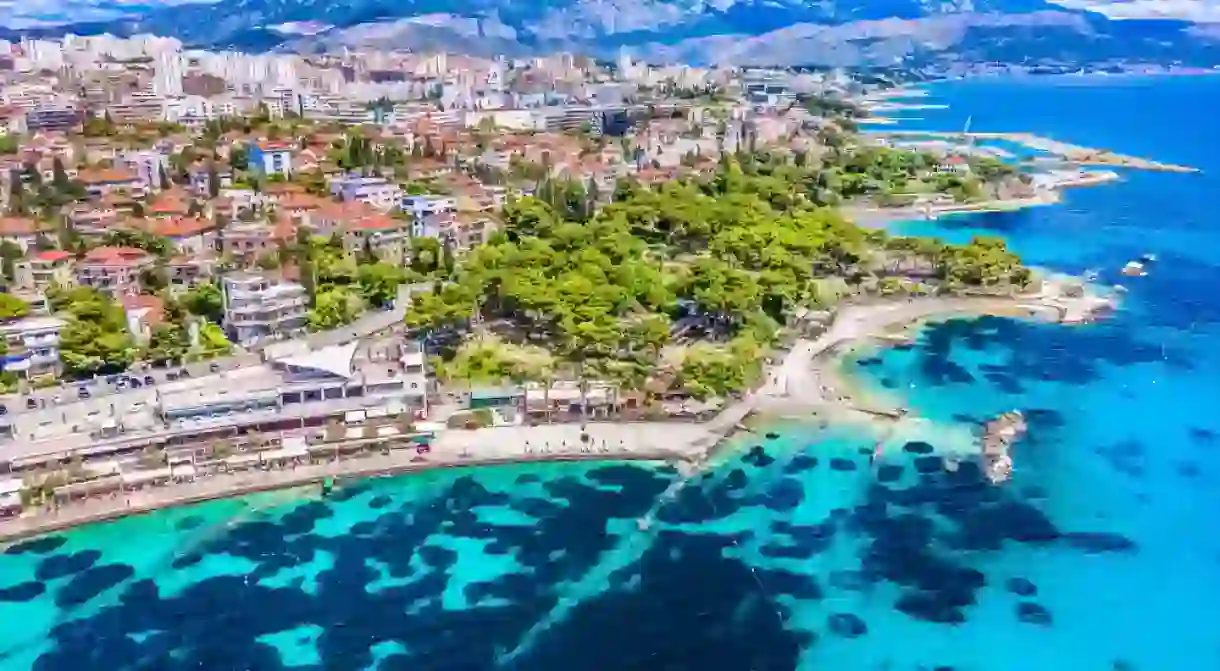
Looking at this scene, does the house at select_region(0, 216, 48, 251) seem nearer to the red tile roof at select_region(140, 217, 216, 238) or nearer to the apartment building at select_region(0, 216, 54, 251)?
the apartment building at select_region(0, 216, 54, 251)

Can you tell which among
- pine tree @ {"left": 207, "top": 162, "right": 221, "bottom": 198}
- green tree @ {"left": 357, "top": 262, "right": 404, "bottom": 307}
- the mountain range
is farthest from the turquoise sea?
the mountain range

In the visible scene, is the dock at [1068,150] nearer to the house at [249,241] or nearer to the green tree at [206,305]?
the house at [249,241]

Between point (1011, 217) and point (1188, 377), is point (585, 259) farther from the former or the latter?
point (1011, 217)

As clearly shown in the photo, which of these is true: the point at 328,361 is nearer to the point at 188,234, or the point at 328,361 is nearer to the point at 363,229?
the point at 363,229

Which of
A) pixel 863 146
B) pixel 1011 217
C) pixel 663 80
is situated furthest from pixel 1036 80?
pixel 1011 217

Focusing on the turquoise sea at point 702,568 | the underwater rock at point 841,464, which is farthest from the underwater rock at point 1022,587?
the underwater rock at point 841,464

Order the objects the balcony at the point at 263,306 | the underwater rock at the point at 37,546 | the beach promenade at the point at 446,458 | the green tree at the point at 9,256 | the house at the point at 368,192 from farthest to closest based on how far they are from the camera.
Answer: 1. the house at the point at 368,192
2. the green tree at the point at 9,256
3. the balcony at the point at 263,306
4. the beach promenade at the point at 446,458
5. the underwater rock at the point at 37,546

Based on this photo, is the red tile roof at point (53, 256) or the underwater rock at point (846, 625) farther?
the red tile roof at point (53, 256)
